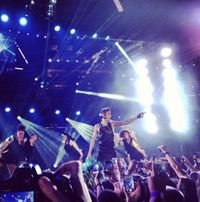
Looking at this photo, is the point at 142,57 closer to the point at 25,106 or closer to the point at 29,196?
the point at 25,106

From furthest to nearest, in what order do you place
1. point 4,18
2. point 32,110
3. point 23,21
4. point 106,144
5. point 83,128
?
1. point 83,128
2. point 32,110
3. point 23,21
4. point 4,18
5. point 106,144

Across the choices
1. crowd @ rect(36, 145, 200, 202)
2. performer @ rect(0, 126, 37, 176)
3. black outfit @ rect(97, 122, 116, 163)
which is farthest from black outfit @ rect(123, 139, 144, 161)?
crowd @ rect(36, 145, 200, 202)

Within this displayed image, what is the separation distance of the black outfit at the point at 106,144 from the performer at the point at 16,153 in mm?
1622

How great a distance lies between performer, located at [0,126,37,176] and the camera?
19.6 ft

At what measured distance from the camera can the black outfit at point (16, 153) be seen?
6.04 m

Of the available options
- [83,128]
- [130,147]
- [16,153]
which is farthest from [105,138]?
[83,128]

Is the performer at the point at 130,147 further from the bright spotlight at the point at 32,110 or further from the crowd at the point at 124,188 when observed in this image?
the bright spotlight at the point at 32,110

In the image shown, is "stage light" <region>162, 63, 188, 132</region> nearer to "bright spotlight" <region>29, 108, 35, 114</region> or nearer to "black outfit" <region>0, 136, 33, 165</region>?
"bright spotlight" <region>29, 108, 35, 114</region>

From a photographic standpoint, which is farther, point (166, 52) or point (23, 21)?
point (166, 52)

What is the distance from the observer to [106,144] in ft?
21.5

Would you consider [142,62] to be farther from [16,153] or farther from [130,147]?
[16,153]

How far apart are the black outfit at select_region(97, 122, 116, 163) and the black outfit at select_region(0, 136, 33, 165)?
63.9 inches

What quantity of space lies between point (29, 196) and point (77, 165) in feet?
1.60

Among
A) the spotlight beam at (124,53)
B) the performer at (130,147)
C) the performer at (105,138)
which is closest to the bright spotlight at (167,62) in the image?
the spotlight beam at (124,53)
